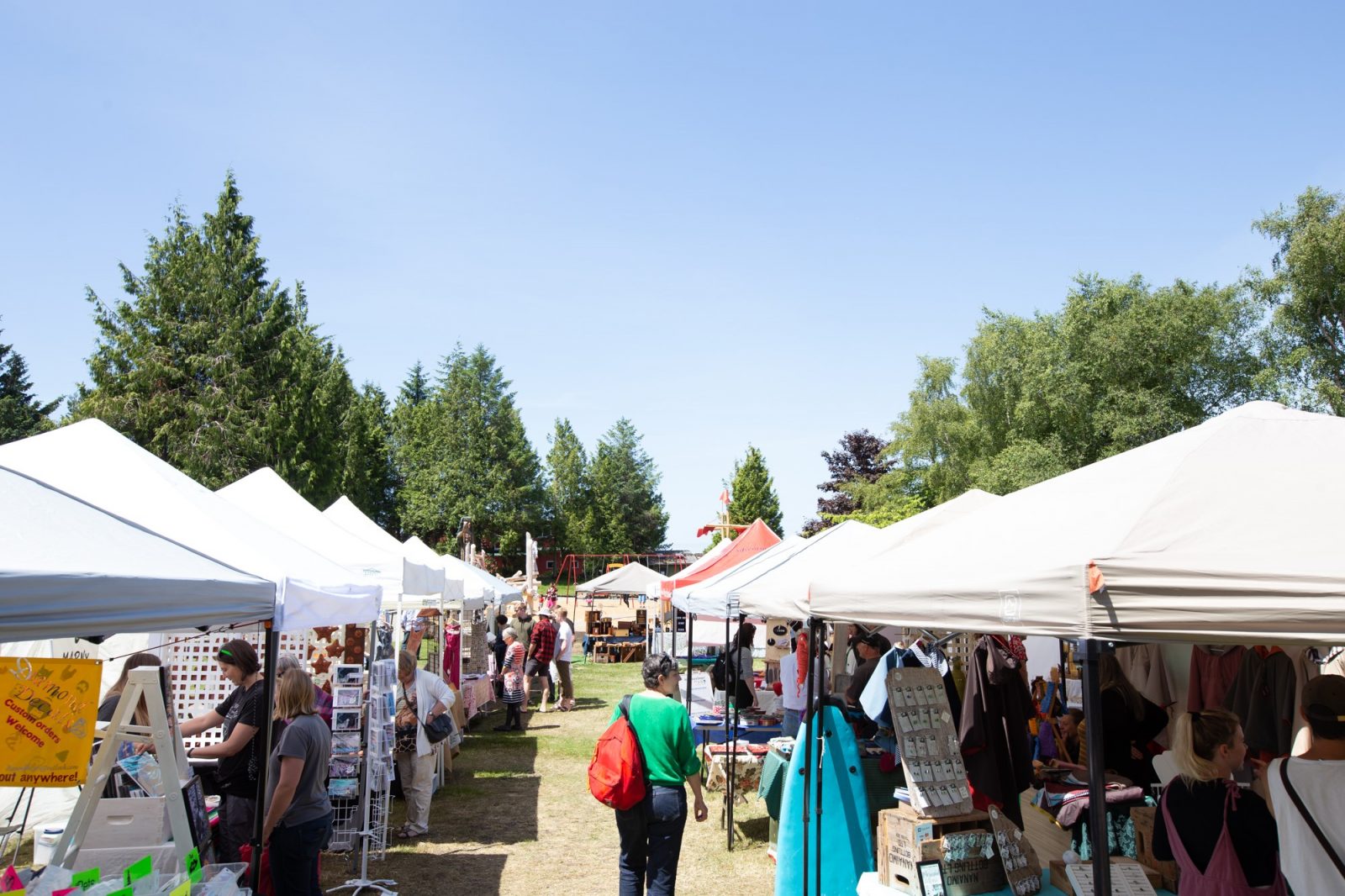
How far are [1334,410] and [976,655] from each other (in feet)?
80.2

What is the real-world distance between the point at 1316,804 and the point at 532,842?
6839mm

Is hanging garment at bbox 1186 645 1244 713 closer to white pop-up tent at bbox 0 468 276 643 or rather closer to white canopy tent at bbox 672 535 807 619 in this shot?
white canopy tent at bbox 672 535 807 619

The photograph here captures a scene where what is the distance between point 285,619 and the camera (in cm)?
496

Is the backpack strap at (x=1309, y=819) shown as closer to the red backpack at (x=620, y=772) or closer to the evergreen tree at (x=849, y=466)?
the red backpack at (x=620, y=772)

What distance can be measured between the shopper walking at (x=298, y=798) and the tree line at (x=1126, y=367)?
26948 mm

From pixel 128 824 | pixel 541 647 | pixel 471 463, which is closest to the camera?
pixel 128 824

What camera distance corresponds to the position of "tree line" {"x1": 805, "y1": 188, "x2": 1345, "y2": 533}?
25969 millimetres

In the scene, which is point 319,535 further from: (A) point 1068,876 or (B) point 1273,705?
(B) point 1273,705

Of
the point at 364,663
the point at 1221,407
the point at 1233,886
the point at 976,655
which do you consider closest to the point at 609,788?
the point at 976,655

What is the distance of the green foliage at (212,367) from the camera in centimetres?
3659

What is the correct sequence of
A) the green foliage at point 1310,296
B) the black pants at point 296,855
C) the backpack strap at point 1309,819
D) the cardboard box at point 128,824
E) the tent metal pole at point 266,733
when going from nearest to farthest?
the backpack strap at point 1309,819 → the cardboard box at point 128,824 → the tent metal pole at point 266,733 → the black pants at point 296,855 → the green foliage at point 1310,296

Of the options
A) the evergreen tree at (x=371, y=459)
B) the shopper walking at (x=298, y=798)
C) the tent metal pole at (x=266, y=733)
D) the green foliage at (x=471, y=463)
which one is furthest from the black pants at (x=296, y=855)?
the green foliage at (x=471, y=463)

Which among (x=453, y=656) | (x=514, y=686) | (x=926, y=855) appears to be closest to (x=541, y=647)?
→ (x=514, y=686)

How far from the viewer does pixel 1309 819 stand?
9.82 feet
